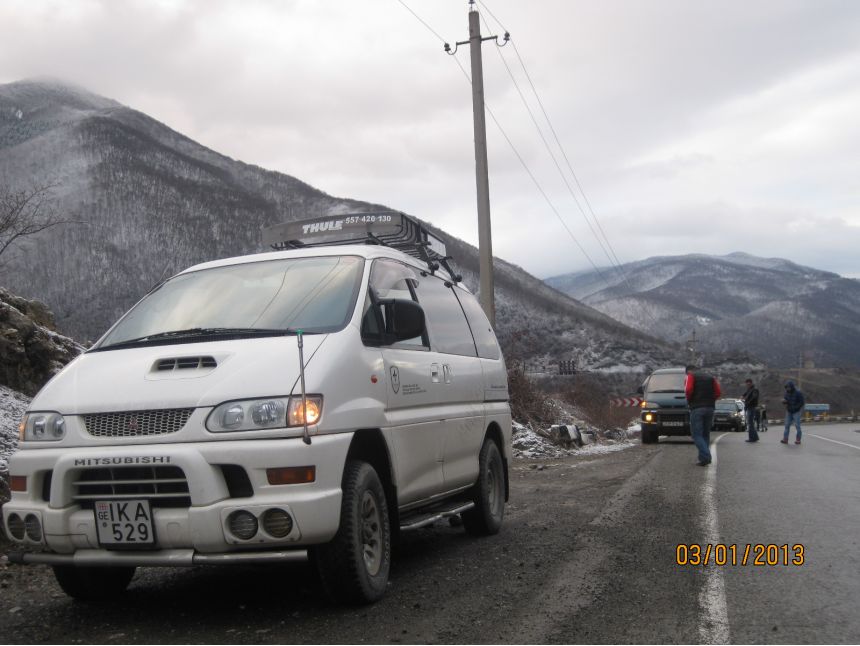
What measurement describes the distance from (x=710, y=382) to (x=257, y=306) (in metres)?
10.4

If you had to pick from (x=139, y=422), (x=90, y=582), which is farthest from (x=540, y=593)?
(x=90, y=582)

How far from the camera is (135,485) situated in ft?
13.4

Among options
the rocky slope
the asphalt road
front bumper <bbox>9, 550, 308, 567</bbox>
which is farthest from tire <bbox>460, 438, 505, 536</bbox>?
the rocky slope

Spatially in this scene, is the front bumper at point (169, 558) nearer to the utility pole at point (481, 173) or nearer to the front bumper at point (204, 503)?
the front bumper at point (204, 503)

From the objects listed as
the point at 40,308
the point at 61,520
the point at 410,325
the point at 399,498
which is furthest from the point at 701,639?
the point at 40,308

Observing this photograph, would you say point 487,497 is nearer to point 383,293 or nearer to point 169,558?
point 383,293

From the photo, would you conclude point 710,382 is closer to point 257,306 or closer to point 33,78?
point 257,306

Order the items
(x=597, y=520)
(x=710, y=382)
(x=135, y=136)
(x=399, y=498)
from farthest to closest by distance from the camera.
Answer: (x=135, y=136)
(x=710, y=382)
(x=597, y=520)
(x=399, y=498)

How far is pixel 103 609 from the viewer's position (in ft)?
15.3

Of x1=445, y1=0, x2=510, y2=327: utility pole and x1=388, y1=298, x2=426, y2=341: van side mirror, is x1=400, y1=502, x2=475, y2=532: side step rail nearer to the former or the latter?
x1=388, y1=298, x2=426, y2=341: van side mirror

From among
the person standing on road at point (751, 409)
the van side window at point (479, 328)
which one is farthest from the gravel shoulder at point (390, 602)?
the person standing on road at point (751, 409)

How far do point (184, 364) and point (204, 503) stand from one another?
83 cm
